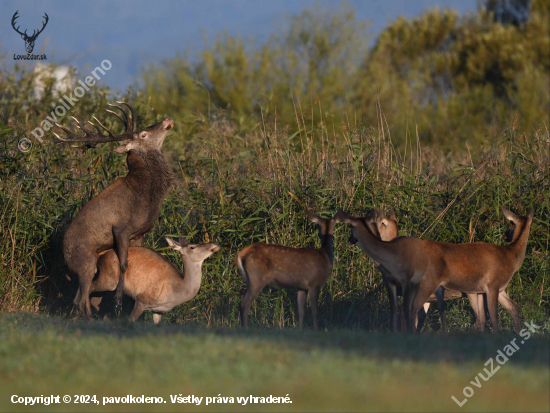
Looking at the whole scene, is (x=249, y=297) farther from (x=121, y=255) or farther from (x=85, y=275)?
(x=85, y=275)

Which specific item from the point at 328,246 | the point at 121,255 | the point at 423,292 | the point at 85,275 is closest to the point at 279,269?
the point at 328,246

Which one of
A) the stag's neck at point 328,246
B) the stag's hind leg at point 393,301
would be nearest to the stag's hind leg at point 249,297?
the stag's neck at point 328,246

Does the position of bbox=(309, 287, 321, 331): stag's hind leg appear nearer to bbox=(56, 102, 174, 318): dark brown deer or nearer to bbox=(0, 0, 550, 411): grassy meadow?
bbox=(0, 0, 550, 411): grassy meadow

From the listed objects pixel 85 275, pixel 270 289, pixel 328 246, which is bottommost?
pixel 270 289

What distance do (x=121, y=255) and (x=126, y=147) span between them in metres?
1.66

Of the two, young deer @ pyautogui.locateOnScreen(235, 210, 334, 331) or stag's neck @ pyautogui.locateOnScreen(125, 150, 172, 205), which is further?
stag's neck @ pyautogui.locateOnScreen(125, 150, 172, 205)

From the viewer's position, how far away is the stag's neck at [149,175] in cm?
998

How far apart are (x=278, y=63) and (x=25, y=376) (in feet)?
70.3

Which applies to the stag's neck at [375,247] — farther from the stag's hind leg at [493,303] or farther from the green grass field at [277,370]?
the green grass field at [277,370]

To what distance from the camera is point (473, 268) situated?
866cm

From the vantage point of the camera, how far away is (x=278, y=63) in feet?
84.6

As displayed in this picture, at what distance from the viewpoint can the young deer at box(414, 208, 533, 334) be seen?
8.50 meters

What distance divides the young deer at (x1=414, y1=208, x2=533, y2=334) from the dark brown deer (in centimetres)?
360

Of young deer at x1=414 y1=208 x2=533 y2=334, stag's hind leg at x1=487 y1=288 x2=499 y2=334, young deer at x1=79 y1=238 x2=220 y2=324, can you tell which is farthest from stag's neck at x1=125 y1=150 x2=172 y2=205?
stag's hind leg at x1=487 y1=288 x2=499 y2=334
